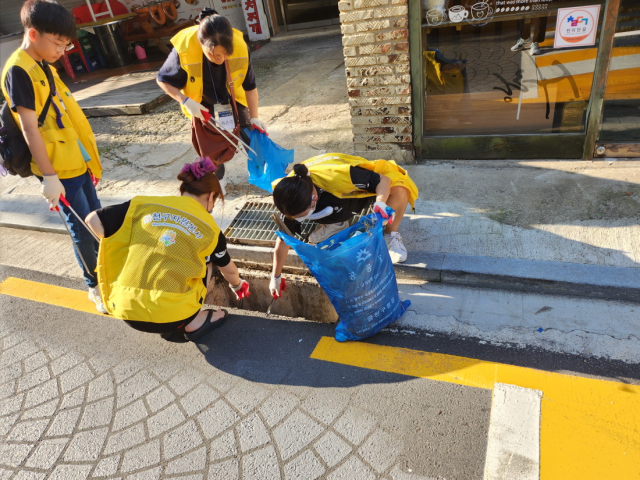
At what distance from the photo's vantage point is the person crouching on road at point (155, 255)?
2406 millimetres

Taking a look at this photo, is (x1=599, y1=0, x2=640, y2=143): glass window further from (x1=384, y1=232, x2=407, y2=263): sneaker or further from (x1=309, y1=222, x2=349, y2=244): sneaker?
(x1=309, y1=222, x2=349, y2=244): sneaker

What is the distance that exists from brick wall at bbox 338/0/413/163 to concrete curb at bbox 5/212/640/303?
1581mm

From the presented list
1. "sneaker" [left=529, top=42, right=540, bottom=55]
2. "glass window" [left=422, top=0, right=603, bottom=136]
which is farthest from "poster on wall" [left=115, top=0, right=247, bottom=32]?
"sneaker" [left=529, top=42, right=540, bottom=55]

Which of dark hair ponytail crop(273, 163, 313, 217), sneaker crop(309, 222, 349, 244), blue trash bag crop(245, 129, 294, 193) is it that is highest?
dark hair ponytail crop(273, 163, 313, 217)

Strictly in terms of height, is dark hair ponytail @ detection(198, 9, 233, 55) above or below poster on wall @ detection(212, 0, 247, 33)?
above

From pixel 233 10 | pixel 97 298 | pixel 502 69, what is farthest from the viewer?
pixel 233 10

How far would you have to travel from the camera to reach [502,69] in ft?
13.8

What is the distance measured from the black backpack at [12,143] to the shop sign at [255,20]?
833 cm

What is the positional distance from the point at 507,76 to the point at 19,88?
385 cm

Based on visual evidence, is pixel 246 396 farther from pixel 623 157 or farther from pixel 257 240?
pixel 623 157

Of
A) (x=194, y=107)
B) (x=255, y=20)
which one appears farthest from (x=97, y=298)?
(x=255, y=20)

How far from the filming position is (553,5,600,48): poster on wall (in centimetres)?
344

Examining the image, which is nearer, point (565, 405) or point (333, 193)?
point (565, 405)

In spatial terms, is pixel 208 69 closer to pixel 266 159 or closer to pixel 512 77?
pixel 266 159
